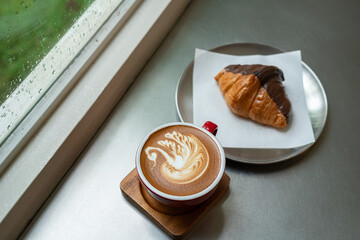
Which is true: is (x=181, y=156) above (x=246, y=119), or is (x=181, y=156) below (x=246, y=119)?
below

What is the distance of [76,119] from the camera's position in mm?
724

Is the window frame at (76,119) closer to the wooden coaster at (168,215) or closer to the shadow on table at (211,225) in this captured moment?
the wooden coaster at (168,215)

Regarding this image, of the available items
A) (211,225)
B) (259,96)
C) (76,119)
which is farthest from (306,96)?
(76,119)

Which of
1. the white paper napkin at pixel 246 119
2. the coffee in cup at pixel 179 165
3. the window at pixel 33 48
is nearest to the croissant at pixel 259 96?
the white paper napkin at pixel 246 119

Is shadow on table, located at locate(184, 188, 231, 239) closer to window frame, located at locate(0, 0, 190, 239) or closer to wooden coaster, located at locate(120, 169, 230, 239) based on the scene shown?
wooden coaster, located at locate(120, 169, 230, 239)

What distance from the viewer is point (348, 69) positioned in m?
0.95

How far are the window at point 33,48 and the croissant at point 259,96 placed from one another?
31 centimetres

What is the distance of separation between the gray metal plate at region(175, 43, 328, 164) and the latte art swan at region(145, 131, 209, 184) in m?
0.12

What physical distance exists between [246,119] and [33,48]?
1.48ft

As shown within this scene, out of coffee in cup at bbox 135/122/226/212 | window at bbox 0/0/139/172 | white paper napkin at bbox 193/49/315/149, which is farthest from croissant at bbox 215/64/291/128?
window at bbox 0/0/139/172

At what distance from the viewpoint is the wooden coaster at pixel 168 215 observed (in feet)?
2.19

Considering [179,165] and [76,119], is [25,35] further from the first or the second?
[179,165]

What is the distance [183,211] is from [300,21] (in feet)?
2.14

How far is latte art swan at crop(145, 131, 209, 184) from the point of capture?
2.07 feet
